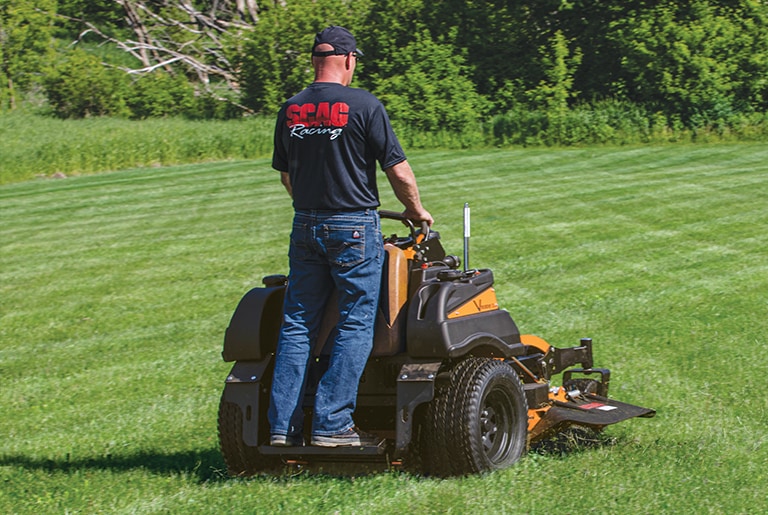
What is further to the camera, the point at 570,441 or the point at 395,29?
the point at 395,29

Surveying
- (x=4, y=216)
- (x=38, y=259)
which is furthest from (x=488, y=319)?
(x=4, y=216)

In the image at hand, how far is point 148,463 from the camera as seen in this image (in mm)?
6051

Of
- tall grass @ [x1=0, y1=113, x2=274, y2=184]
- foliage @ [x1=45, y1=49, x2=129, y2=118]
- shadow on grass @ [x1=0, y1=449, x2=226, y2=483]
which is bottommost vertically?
shadow on grass @ [x1=0, y1=449, x2=226, y2=483]

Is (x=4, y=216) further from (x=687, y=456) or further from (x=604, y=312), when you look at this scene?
(x=687, y=456)

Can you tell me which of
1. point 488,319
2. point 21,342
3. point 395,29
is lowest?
point 21,342

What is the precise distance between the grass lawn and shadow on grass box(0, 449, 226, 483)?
3cm

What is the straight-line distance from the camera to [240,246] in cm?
1527

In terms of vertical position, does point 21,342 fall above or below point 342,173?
below

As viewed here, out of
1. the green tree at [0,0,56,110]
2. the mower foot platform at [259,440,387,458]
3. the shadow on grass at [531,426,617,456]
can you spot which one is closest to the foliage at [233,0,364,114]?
the green tree at [0,0,56,110]

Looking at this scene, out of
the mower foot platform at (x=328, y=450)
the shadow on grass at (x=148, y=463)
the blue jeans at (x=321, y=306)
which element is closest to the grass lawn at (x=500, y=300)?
the shadow on grass at (x=148, y=463)

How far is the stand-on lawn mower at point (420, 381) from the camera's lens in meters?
5.16

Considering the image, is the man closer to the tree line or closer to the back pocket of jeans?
the back pocket of jeans

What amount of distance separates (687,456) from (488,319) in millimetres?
1173

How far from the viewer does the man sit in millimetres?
5105
